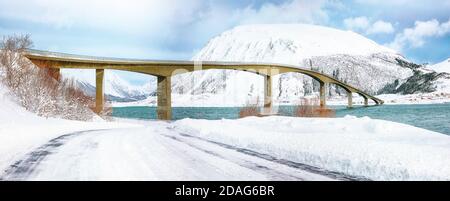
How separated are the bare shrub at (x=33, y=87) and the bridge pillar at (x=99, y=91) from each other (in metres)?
11.4

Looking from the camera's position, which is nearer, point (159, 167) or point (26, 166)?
point (159, 167)

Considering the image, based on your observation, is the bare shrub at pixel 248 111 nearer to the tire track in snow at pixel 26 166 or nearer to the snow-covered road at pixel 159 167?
the tire track in snow at pixel 26 166

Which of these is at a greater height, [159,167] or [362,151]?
[362,151]

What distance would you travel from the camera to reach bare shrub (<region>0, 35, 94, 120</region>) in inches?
1508

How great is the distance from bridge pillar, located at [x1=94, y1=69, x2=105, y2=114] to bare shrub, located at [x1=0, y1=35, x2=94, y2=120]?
1136 centimetres

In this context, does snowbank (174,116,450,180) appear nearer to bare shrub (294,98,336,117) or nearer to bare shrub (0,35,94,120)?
bare shrub (0,35,94,120)

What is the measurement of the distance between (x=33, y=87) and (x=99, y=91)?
88.8 feet

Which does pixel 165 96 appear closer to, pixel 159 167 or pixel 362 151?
pixel 362 151

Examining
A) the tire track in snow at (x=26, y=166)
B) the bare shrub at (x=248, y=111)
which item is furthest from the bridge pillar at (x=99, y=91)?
the tire track in snow at (x=26, y=166)

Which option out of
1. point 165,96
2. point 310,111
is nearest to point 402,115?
point 310,111

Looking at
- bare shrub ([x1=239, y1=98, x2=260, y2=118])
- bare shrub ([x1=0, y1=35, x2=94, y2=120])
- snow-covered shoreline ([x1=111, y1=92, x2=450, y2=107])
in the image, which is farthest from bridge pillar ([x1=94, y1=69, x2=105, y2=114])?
snow-covered shoreline ([x1=111, y1=92, x2=450, y2=107])

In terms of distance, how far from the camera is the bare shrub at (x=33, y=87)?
3831 centimetres

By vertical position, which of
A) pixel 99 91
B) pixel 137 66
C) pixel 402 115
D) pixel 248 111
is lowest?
pixel 402 115

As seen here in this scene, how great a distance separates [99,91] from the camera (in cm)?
6688
